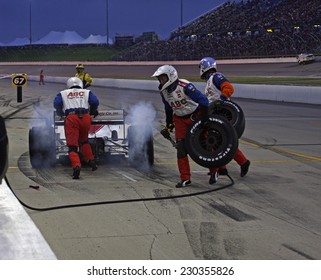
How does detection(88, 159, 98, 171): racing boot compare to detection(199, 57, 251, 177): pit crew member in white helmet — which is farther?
detection(88, 159, 98, 171): racing boot

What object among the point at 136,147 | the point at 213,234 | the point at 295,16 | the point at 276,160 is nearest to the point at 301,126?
the point at 276,160

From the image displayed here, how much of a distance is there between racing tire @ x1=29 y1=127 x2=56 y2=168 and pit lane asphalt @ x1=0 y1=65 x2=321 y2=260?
19 cm

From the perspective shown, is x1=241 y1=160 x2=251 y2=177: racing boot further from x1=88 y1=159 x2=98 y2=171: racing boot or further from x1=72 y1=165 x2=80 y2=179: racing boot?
x1=72 y1=165 x2=80 y2=179: racing boot

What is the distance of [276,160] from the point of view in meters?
10.6

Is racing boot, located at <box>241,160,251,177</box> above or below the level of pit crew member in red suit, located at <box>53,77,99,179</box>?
below

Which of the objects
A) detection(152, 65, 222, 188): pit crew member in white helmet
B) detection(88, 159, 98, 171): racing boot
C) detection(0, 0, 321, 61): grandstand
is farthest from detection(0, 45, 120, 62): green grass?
detection(152, 65, 222, 188): pit crew member in white helmet

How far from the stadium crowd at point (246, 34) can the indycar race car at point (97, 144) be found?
137 ft

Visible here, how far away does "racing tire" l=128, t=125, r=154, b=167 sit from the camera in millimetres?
9695

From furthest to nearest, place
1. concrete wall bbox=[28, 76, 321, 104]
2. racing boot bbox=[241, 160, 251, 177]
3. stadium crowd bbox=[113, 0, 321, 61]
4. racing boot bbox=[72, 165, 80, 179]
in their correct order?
stadium crowd bbox=[113, 0, 321, 61] < concrete wall bbox=[28, 76, 321, 104] < racing boot bbox=[241, 160, 251, 177] < racing boot bbox=[72, 165, 80, 179]

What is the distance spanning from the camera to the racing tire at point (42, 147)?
377 inches

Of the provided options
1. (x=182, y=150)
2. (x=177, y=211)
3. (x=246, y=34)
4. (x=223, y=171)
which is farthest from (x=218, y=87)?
(x=246, y=34)

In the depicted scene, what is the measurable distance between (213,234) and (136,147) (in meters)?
4.19

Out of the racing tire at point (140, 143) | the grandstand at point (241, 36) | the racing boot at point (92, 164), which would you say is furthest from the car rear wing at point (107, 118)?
the grandstand at point (241, 36)
